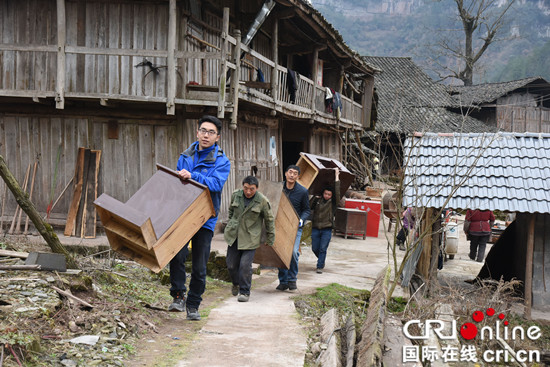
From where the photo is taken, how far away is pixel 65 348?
13.2ft

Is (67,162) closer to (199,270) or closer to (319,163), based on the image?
(319,163)

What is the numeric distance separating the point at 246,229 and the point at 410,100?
2842 centimetres

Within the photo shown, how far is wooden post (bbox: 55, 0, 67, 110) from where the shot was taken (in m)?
9.47

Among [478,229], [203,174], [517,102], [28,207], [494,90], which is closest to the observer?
[28,207]

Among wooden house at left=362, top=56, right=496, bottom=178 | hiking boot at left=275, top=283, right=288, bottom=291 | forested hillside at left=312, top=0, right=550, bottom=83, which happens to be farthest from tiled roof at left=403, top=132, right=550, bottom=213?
forested hillside at left=312, top=0, right=550, bottom=83

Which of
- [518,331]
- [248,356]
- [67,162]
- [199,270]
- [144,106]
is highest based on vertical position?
[144,106]

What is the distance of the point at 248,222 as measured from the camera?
6688 millimetres

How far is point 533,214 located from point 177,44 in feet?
23.3

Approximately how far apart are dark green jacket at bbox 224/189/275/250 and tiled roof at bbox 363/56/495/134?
71.9 ft

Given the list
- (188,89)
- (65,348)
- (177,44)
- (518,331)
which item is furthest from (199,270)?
(177,44)

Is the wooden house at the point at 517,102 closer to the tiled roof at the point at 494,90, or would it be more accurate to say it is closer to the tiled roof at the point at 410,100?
the tiled roof at the point at 494,90

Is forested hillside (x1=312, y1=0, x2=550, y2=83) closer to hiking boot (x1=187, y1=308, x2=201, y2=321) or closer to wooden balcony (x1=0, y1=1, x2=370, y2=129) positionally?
wooden balcony (x1=0, y1=1, x2=370, y2=129)

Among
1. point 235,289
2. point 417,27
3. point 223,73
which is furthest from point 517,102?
point 417,27
